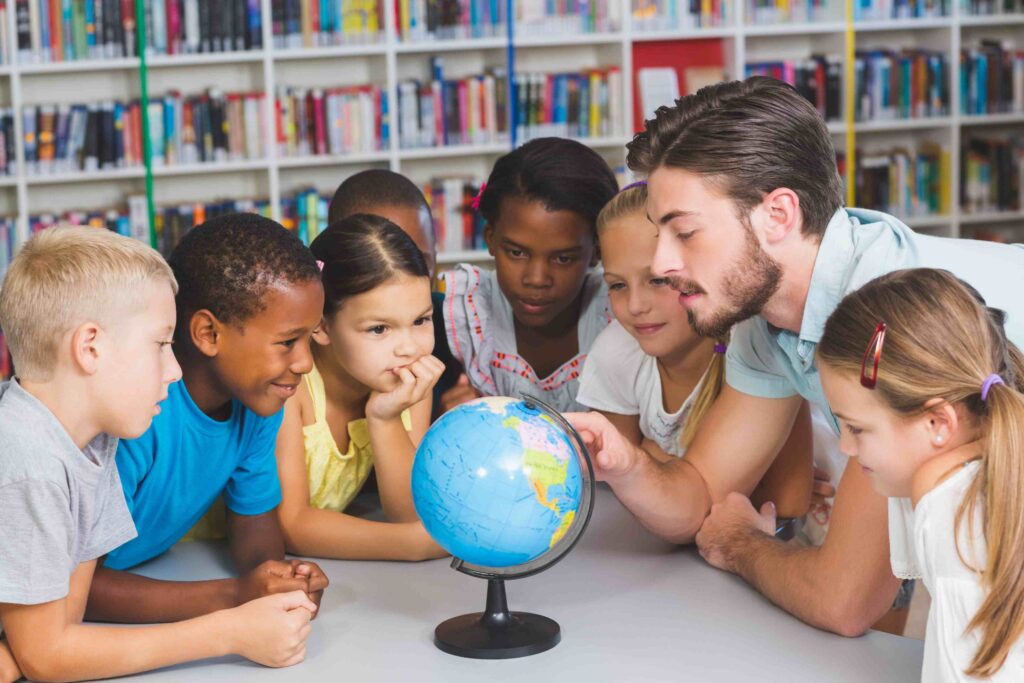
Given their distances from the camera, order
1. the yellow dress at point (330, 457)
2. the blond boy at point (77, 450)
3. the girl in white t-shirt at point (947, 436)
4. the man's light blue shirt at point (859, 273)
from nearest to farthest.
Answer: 1. the girl in white t-shirt at point (947, 436)
2. the blond boy at point (77, 450)
3. the man's light blue shirt at point (859, 273)
4. the yellow dress at point (330, 457)

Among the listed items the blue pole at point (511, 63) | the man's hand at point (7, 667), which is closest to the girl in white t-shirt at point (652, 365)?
the man's hand at point (7, 667)

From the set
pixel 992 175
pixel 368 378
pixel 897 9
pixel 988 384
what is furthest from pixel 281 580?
pixel 992 175

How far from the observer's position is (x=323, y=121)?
6164 mm

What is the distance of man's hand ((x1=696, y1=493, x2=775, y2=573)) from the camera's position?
229 cm

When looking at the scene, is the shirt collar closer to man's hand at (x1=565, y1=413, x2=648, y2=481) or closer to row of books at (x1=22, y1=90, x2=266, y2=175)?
man's hand at (x1=565, y1=413, x2=648, y2=481)

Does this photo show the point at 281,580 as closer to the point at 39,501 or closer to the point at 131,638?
the point at 131,638

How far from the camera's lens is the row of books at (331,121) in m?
6.14

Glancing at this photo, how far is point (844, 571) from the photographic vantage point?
199 cm

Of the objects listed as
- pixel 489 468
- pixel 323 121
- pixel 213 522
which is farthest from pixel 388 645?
pixel 323 121

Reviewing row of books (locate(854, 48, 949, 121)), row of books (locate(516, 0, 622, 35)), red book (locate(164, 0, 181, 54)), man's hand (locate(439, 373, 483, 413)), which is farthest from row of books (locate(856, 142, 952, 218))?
man's hand (locate(439, 373, 483, 413))

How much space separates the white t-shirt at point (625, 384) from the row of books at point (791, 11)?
13.5 feet

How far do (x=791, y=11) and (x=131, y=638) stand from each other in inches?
218

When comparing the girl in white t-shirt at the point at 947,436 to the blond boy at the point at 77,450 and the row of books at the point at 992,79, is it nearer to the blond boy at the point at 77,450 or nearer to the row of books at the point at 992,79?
the blond boy at the point at 77,450

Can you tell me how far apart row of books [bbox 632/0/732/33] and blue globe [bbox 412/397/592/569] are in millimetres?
4786
